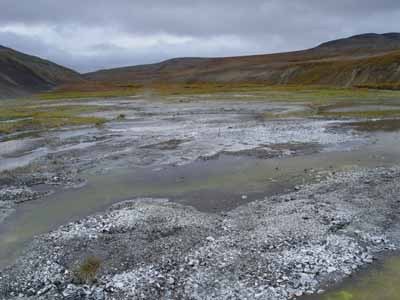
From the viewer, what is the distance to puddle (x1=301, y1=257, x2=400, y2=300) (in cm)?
969

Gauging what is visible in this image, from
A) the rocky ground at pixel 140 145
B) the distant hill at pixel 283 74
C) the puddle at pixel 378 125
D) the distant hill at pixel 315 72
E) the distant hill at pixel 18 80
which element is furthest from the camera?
the distant hill at pixel 18 80

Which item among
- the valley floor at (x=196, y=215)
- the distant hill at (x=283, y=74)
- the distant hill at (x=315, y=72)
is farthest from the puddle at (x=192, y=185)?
the distant hill at (x=315, y=72)

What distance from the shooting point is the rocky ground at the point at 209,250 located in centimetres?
1018

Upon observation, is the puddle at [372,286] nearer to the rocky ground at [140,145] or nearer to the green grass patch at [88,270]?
the green grass patch at [88,270]

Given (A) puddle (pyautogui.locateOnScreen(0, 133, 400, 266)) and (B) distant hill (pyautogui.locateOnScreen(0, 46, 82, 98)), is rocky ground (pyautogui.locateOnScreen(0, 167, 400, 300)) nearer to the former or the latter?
(A) puddle (pyautogui.locateOnScreen(0, 133, 400, 266))

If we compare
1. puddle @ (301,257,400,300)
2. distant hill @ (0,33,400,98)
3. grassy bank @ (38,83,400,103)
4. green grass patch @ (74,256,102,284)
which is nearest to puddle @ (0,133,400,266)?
green grass patch @ (74,256,102,284)

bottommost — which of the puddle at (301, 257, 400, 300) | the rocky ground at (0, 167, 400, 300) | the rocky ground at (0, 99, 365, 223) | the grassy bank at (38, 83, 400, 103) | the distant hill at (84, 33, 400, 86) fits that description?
the puddle at (301, 257, 400, 300)

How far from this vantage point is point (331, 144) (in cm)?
2770

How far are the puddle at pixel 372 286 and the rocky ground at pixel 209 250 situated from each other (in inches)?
12.2

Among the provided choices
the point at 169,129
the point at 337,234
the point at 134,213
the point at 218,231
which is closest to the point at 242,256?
the point at 218,231

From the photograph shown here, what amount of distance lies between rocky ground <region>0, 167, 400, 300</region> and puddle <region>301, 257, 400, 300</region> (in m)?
0.31

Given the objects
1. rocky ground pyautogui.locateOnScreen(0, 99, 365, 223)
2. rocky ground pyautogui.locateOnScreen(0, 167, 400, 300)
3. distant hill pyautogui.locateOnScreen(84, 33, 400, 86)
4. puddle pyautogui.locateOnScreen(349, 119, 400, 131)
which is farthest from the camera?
distant hill pyautogui.locateOnScreen(84, 33, 400, 86)

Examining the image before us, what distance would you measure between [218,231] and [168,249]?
198 cm

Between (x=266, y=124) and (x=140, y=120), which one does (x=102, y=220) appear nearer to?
(x=266, y=124)
